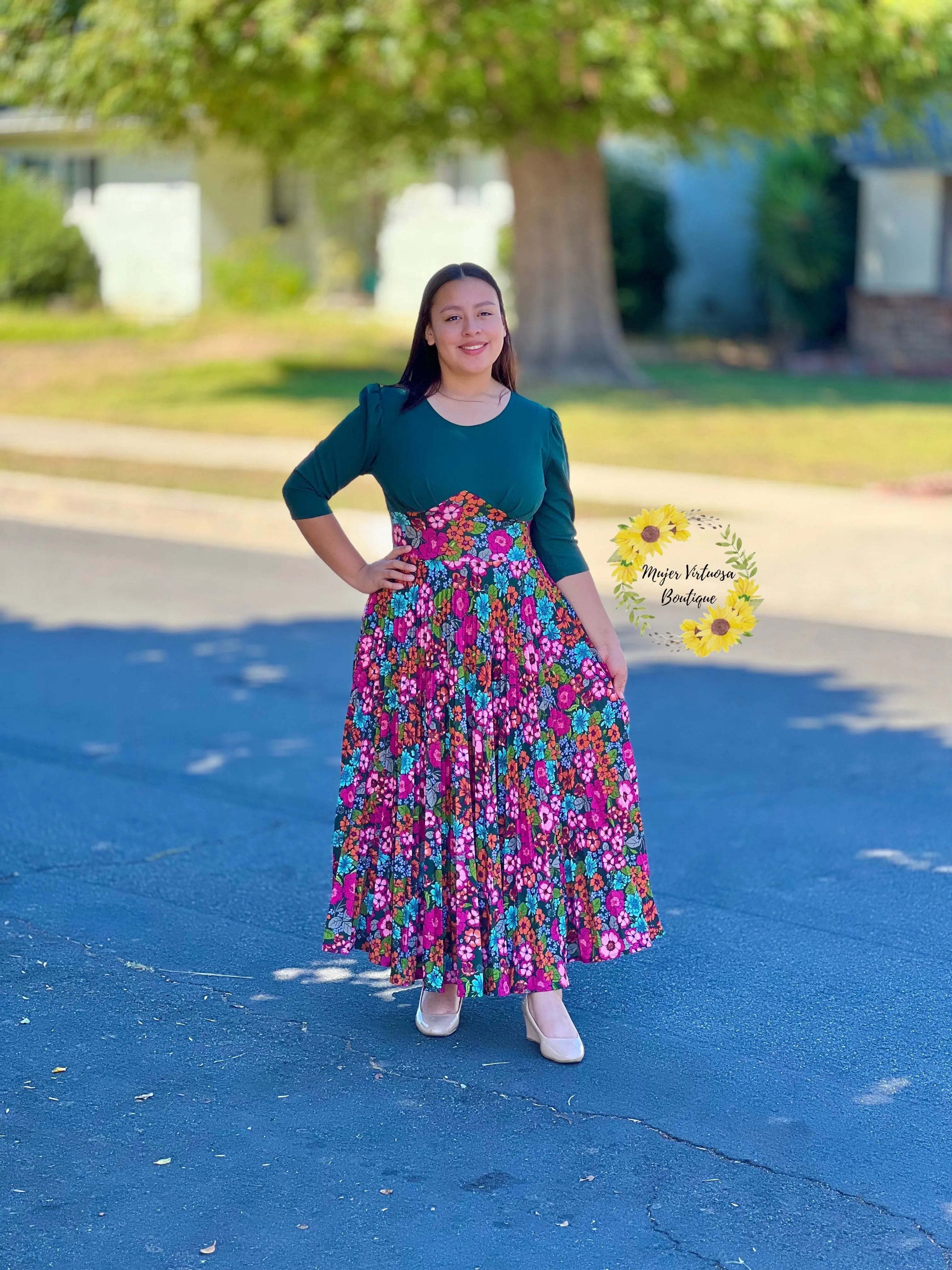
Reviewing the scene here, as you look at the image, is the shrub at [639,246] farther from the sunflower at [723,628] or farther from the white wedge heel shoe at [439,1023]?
the white wedge heel shoe at [439,1023]

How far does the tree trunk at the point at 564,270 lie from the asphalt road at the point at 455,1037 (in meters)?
15.0

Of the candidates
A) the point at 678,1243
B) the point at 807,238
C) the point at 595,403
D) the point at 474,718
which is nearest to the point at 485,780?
the point at 474,718

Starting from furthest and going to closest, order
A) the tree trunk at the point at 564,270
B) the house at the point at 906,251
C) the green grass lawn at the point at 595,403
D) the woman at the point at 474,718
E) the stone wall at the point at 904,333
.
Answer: the stone wall at the point at 904,333, the house at the point at 906,251, the tree trunk at the point at 564,270, the green grass lawn at the point at 595,403, the woman at the point at 474,718

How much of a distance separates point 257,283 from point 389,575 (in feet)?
89.5

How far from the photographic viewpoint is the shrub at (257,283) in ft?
98.5

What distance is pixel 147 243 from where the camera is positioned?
3272 cm

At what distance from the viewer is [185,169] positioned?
32.2 m

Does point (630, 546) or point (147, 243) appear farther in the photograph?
point (147, 243)

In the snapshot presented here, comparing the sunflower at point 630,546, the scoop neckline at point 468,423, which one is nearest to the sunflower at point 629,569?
the sunflower at point 630,546

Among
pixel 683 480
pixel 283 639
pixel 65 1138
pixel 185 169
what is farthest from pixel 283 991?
pixel 185 169

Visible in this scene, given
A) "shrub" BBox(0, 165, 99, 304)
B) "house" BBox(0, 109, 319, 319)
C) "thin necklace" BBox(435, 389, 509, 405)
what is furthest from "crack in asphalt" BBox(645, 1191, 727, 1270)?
"house" BBox(0, 109, 319, 319)

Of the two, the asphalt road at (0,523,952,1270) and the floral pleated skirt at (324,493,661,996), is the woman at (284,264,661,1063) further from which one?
the asphalt road at (0,523,952,1270)

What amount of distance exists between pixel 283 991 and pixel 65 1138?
2.89 feet

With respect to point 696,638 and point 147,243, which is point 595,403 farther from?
point 147,243
